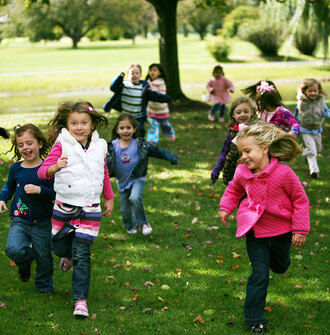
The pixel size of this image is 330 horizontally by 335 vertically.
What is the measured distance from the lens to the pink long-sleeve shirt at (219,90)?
1538 centimetres

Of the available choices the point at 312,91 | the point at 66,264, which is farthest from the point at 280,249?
the point at 312,91

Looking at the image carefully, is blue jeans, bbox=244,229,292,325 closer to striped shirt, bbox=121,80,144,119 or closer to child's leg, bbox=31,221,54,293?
child's leg, bbox=31,221,54,293

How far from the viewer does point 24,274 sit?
543 cm

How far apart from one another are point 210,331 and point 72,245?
145cm

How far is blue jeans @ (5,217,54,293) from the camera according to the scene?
16.5 feet

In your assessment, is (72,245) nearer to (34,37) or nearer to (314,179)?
(314,179)

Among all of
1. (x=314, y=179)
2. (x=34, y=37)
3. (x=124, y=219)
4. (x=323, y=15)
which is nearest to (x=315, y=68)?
(x=323, y=15)

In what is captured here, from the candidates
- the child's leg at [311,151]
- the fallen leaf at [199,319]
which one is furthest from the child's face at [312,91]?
the fallen leaf at [199,319]

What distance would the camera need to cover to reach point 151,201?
28.5ft

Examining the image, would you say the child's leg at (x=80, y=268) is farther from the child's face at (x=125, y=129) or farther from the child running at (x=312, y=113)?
the child running at (x=312, y=113)

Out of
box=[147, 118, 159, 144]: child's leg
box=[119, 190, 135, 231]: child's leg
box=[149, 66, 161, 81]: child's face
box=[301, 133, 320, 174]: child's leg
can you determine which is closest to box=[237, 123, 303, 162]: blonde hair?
box=[119, 190, 135, 231]: child's leg

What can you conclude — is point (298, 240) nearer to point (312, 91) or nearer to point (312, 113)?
point (312, 91)

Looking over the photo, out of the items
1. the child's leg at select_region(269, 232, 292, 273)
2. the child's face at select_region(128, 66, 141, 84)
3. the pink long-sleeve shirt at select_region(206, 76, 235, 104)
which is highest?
the child's face at select_region(128, 66, 141, 84)

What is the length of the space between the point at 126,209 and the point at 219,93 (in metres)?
9.03
